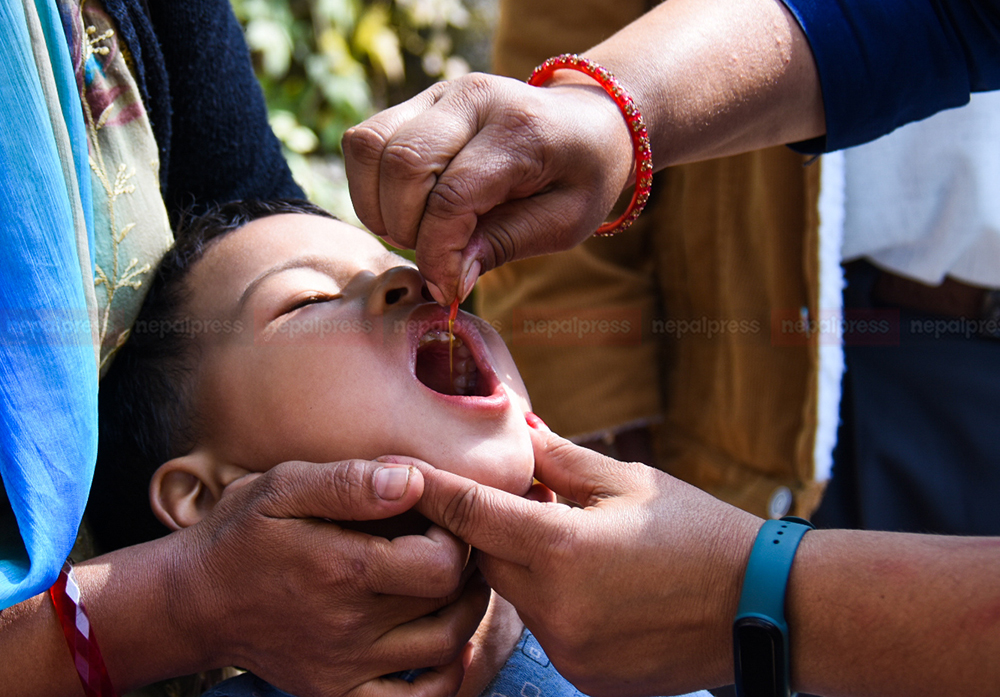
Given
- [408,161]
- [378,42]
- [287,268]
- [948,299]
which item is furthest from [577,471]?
[378,42]

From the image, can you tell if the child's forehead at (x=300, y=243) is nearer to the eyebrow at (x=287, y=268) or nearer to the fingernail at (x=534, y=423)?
the eyebrow at (x=287, y=268)

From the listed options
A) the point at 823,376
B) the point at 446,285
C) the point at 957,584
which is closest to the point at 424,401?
the point at 446,285

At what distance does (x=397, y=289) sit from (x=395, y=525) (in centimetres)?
47

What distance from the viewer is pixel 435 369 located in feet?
6.09

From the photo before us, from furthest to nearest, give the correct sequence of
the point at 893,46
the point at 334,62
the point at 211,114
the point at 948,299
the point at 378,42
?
the point at 378,42, the point at 334,62, the point at 948,299, the point at 211,114, the point at 893,46

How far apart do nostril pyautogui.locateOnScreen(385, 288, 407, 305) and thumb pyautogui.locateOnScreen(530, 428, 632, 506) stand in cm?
38

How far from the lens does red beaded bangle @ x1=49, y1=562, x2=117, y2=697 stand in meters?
1.31

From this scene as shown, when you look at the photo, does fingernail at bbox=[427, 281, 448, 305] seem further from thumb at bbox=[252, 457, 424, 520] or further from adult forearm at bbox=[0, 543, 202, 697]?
adult forearm at bbox=[0, 543, 202, 697]

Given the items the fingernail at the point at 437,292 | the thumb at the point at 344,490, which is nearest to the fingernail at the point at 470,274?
the fingernail at the point at 437,292

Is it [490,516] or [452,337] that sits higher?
[452,337]

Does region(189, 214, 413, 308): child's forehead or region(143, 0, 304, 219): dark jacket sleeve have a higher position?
region(143, 0, 304, 219): dark jacket sleeve

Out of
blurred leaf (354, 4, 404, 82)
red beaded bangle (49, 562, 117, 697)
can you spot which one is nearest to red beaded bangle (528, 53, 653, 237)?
red beaded bangle (49, 562, 117, 697)

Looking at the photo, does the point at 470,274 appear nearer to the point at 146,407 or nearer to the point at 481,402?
the point at 481,402

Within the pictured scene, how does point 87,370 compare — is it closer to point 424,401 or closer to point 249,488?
point 249,488
